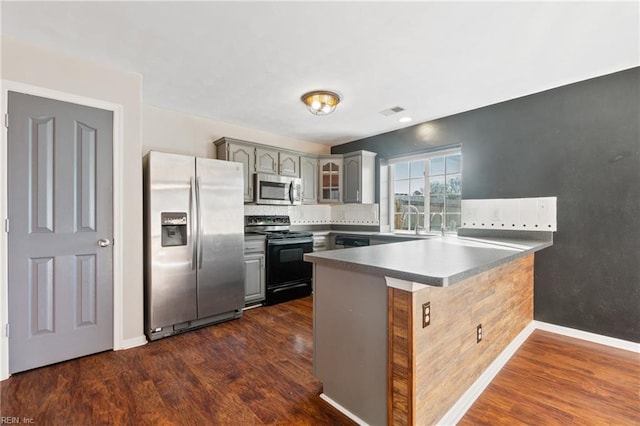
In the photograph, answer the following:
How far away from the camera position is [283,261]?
3.89m

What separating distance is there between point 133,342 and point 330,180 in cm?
341

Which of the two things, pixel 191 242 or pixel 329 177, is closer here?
pixel 191 242

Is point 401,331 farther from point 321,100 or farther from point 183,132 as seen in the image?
point 183,132

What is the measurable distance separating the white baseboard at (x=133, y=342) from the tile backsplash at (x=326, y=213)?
2.04 m

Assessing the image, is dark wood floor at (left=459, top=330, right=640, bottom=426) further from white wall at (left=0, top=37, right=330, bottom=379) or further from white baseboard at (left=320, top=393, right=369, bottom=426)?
white wall at (left=0, top=37, right=330, bottom=379)

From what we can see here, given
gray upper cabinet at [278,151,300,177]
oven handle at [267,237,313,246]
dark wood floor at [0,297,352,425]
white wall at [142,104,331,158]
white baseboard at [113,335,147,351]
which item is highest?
white wall at [142,104,331,158]

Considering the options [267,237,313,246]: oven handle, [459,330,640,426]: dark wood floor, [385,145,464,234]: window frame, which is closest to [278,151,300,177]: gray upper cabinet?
[267,237,313,246]: oven handle

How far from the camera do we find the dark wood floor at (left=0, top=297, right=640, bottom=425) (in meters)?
1.67

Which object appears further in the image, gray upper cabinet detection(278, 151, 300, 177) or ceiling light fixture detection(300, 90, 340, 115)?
gray upper cabinet detection(278, 151, 300, 177)

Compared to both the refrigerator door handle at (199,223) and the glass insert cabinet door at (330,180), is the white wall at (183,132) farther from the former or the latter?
the glass insert cabinet door at (330,180)

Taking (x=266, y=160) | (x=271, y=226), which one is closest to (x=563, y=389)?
(x=271, y=226)

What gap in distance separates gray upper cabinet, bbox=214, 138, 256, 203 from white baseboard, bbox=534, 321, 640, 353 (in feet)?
12.1

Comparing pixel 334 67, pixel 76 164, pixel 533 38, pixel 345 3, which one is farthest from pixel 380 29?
pixel 76 164

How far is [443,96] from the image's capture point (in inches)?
122
